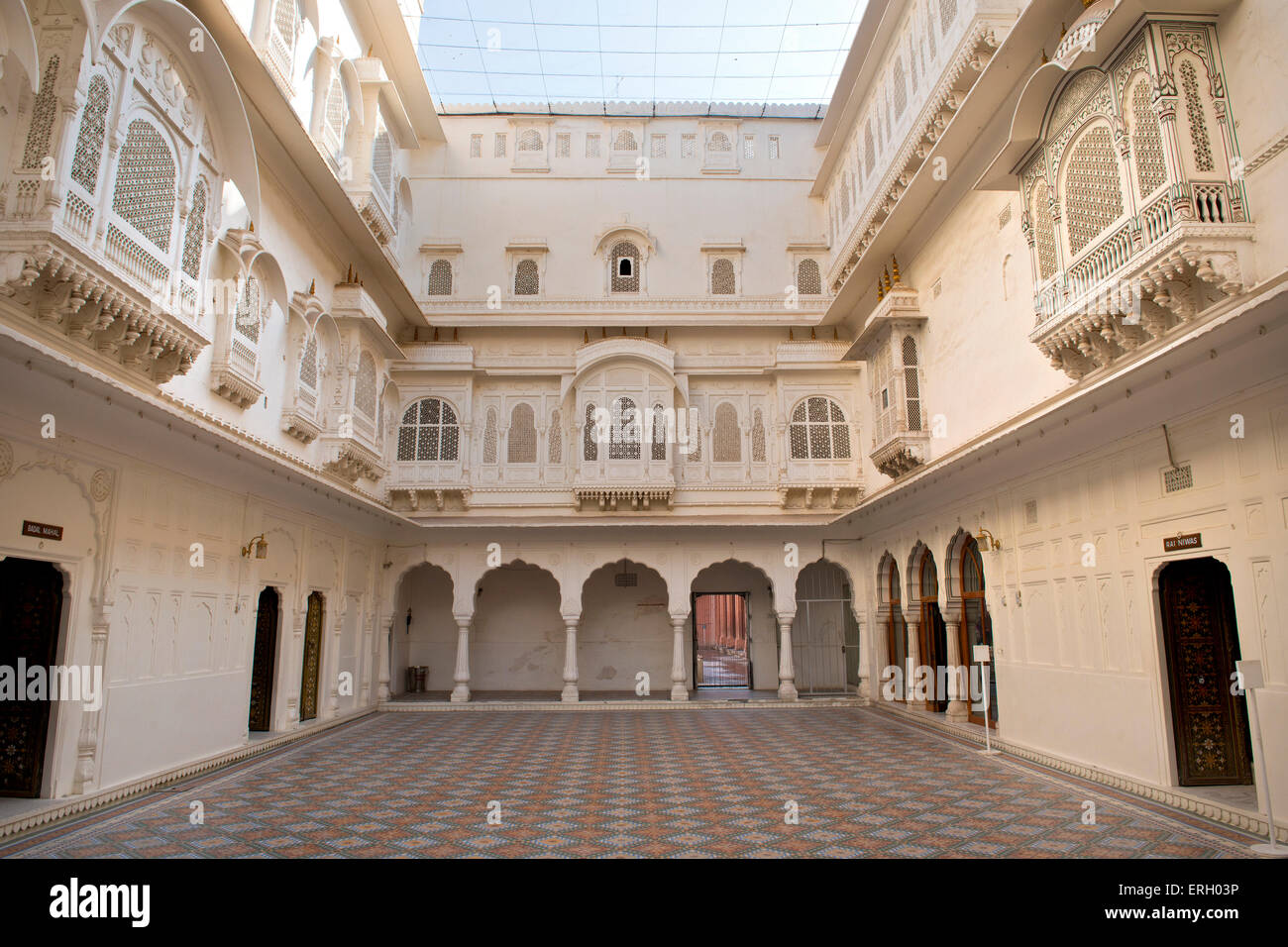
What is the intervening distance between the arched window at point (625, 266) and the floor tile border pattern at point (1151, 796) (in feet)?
37.7

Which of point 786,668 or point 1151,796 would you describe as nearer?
point 1151,796

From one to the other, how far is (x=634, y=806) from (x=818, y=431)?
10.8 metres

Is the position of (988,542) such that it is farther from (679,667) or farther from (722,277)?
(722,277)

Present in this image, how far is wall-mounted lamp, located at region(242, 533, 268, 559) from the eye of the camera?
9.78 metres

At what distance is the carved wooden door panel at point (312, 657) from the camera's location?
485 inches

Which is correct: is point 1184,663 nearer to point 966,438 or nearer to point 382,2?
point 966,438

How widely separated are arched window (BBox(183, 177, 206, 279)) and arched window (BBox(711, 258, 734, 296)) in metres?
11.2

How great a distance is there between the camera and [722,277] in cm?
1745

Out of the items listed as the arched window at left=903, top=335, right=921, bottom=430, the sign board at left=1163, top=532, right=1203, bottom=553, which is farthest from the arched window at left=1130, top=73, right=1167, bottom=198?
the arched window at left=903, top=335, right=921, bottom=430

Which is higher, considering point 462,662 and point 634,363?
point 634,363

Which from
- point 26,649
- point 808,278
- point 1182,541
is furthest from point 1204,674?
point 808,278

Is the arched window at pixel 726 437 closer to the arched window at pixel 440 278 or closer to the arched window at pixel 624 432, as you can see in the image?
the arched window at pixel 624 432

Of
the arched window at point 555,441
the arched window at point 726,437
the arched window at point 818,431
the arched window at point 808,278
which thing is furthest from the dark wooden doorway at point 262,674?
the arched window at point 808,278

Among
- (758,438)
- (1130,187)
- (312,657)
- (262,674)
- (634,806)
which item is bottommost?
(634,806)
